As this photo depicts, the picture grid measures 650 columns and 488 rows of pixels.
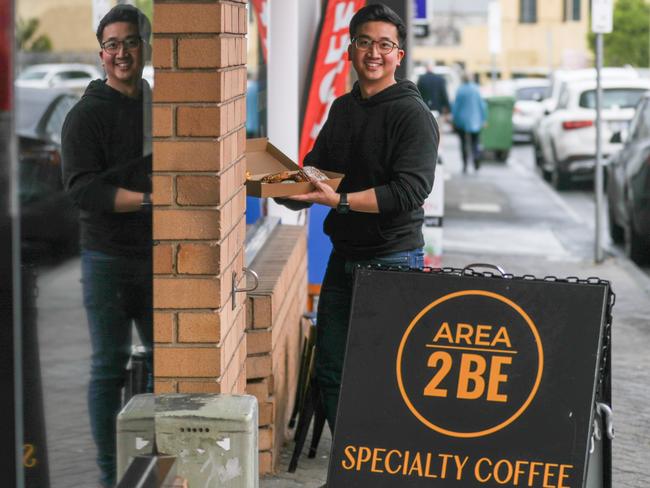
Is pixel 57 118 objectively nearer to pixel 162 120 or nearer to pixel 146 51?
pixel 146 51

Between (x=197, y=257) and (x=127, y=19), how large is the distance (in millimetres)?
977

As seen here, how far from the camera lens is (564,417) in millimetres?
4586

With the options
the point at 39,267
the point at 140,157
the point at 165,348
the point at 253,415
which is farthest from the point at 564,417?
the point at 39,267

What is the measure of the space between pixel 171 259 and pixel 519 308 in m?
1.16

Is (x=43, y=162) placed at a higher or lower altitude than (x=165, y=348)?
higher

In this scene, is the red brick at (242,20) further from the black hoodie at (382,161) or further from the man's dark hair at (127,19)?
the man's dark hair at (127,19)

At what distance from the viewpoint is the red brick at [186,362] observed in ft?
15.0

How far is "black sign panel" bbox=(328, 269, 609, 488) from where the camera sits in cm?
460

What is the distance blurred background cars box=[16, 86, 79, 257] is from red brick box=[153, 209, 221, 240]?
105cm

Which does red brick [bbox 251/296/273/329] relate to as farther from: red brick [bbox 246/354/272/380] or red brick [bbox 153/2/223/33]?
red brick [bbox 153/2/223/33]

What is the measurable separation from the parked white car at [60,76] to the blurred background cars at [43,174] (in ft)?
0.06

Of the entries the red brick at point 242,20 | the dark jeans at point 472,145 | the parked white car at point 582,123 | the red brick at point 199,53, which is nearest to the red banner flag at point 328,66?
the red brick at point 242,20

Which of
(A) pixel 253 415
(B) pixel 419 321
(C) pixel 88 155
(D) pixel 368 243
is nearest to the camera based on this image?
(C) pixel 88 155

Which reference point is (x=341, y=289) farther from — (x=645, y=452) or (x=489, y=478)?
(x=645, y=452)
